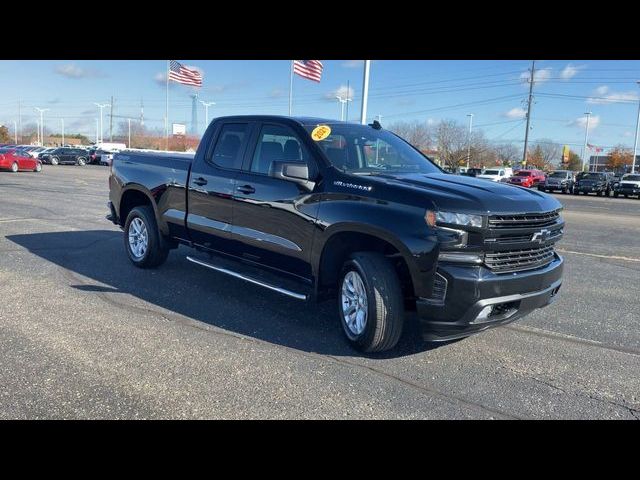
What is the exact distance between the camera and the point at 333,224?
14.5 ft

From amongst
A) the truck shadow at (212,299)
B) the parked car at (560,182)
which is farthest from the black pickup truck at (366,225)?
the parked car at (560,182)

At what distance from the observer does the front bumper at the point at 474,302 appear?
374cm

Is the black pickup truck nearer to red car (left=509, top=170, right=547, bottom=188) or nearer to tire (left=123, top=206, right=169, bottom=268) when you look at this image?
tire (left=123, top=206, right=169, bottom=268)

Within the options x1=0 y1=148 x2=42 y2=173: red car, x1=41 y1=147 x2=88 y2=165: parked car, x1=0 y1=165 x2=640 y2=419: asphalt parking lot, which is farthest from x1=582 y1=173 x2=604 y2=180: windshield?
x1=41 y1=147 x2=88 y2=165: parked car

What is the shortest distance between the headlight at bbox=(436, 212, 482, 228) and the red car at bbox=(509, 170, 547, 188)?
130 feet

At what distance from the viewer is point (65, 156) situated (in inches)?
2018

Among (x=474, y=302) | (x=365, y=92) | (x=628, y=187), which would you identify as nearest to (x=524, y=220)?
(x=474, y=302)

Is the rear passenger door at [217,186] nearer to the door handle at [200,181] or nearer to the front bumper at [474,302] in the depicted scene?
the door handle at [200,181]

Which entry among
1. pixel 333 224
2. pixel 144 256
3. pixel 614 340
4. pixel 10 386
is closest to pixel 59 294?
pixel 144 256

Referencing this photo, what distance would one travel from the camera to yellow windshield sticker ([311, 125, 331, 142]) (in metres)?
4.94

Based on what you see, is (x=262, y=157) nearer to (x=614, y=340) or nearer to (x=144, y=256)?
(x=144, y=256)

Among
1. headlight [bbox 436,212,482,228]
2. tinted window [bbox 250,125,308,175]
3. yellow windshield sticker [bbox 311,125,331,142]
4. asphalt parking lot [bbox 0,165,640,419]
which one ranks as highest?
yellow windshield sticker [bbox 311,125,331,142]

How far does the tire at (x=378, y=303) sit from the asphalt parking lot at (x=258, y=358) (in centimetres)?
18
